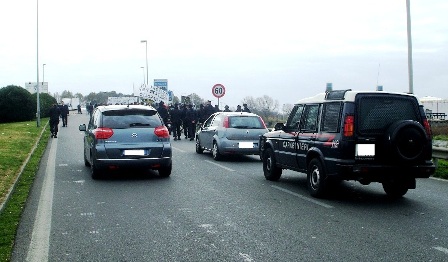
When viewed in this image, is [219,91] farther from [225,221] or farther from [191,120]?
[225,221]

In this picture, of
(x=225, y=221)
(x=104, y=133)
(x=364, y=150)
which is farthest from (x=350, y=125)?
(x=104, y=133)

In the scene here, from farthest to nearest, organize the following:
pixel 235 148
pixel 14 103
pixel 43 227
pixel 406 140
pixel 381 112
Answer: pixel 14 103 < pixel 235 148 < pixel 381 112 < pixel 406 140 < pixel 43 227

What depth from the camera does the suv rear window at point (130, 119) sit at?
1306 centimetres

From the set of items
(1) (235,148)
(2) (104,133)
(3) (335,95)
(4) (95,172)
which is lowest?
(4) (95,172)

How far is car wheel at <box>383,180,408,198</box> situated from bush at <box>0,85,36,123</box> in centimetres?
4403

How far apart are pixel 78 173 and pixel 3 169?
68.0 inches

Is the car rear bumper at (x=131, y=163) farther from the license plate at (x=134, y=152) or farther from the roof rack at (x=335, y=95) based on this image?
the roof rack at (x=335, y=95)

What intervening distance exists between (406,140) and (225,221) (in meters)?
3.31

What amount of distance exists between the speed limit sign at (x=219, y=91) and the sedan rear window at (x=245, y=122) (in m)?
11.1

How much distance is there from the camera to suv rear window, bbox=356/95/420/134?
9453mm

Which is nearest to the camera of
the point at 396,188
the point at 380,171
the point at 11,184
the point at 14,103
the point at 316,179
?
the point at 380,171

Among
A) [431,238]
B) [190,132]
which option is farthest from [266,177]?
[190,132]

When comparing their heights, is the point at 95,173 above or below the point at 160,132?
below

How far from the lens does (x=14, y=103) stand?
5006 cm
